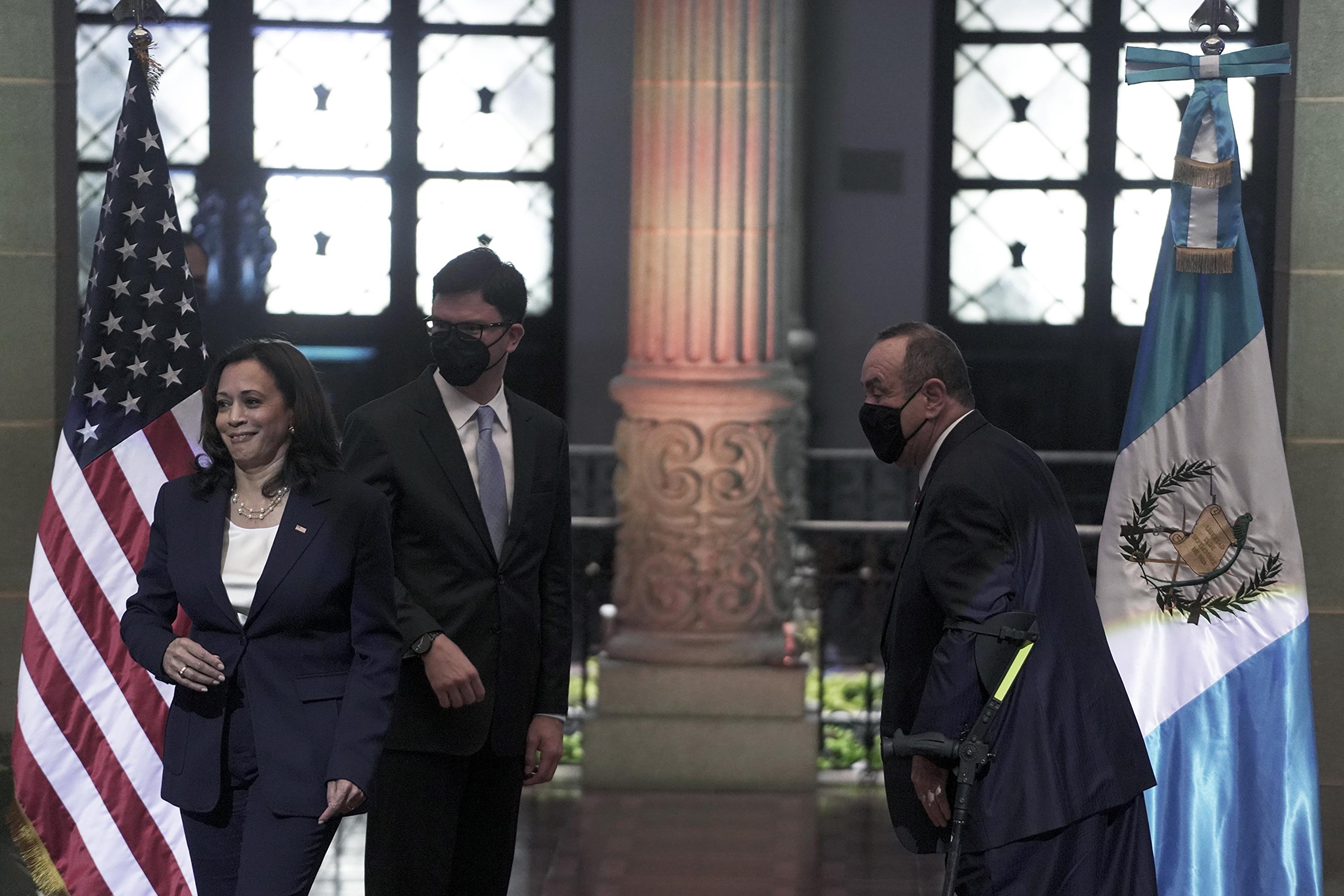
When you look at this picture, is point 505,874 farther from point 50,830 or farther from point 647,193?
point 647,193

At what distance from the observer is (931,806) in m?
3.74

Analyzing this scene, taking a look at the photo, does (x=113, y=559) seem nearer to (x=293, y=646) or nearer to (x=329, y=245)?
(x=293, y=646)

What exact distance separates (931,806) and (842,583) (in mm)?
6483

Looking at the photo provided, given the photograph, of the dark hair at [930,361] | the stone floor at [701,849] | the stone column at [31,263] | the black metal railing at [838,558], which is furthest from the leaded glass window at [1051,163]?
the dark hair at [930,361]

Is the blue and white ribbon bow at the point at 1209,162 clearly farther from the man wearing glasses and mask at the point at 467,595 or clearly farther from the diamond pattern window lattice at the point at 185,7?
the diamond pattern window lattice at the point at 185,7

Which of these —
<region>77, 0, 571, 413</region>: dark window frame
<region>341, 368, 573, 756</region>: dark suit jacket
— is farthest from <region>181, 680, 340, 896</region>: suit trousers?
<region>77, 0, 571, 413</region>: dark window frame

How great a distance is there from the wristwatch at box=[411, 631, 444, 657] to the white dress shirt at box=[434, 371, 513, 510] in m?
0.39

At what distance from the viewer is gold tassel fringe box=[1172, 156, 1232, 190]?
488cm

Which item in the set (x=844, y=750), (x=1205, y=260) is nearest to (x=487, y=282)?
(x=1205, y=260)

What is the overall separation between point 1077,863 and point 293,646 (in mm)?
1773

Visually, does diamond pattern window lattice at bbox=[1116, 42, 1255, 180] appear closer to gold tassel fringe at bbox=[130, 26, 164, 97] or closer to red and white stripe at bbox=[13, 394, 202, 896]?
gold tassel fringe at bbox=[130, 26, 164, 97]

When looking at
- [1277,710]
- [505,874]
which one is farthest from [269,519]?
[1277,710]

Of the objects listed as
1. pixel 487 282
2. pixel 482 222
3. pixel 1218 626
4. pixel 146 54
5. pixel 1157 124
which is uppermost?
pixel 1157 124

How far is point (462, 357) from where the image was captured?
4062mm
